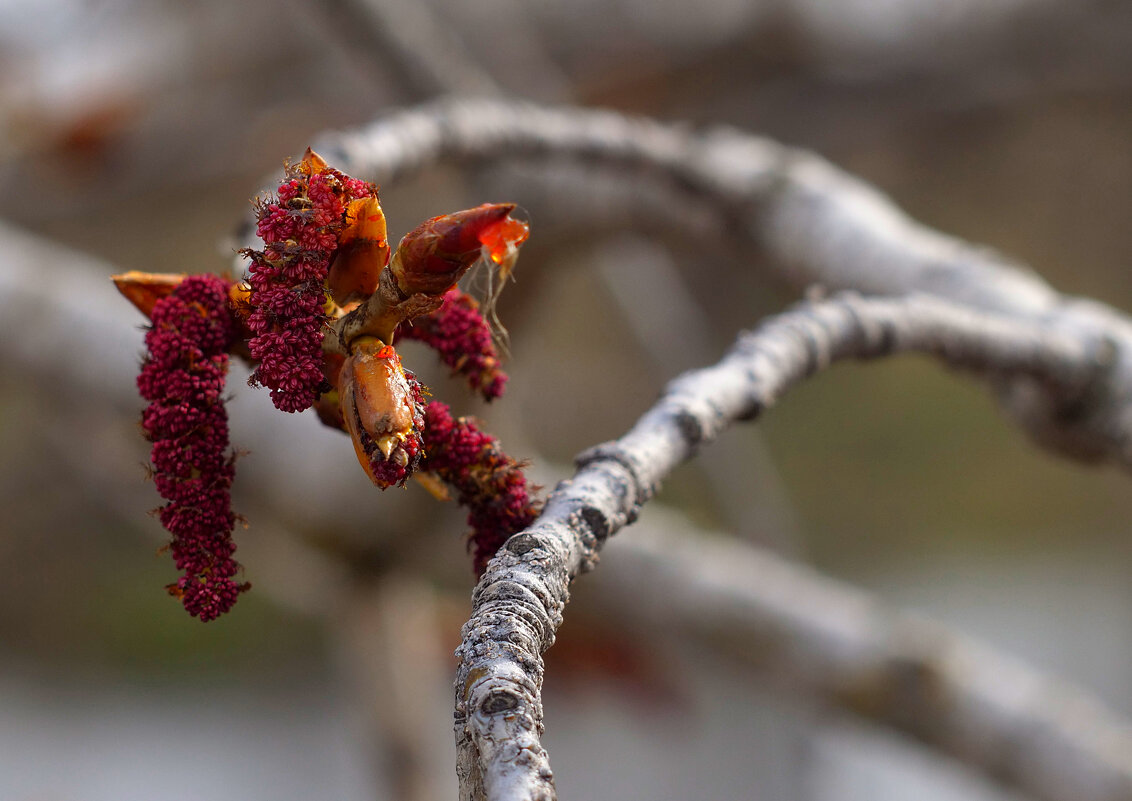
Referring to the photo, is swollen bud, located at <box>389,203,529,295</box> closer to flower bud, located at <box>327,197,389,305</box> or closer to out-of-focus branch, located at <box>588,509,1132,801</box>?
flower bud, located at <box>327,197,389,305</box>

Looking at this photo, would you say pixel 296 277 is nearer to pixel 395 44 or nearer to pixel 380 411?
pixel 380 411

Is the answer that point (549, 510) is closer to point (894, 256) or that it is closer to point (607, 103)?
point (894, 256)

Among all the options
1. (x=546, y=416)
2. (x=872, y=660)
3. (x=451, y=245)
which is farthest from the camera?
(x=546, y=416)

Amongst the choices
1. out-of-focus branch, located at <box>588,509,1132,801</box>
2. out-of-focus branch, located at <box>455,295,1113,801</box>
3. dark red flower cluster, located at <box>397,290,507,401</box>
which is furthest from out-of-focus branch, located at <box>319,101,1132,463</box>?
out-of-focus branch, located at <box>588,509,1132,801</box>

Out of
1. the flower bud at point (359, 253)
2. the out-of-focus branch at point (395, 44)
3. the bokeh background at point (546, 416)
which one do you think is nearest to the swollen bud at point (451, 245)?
the flower bud at point (359, 253)

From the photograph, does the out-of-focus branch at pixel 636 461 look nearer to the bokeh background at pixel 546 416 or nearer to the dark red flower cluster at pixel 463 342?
the dark red flower cluster at pixel 463 342

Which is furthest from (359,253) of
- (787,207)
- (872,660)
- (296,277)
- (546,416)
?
(546,416)
